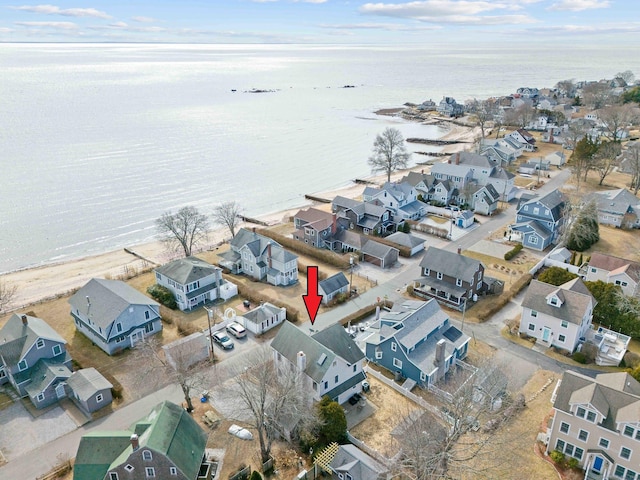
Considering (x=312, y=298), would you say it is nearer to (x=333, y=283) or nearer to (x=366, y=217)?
Result: (x=333, y=283)

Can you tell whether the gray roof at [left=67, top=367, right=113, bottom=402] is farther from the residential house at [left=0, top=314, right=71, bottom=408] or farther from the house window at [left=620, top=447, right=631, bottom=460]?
the house window at [left=620, top=447, right=631, bottom=460]

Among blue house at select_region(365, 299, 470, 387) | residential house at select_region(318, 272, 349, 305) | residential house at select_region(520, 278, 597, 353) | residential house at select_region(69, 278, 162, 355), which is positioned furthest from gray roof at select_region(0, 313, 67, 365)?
residential house at select_region(520, 278, 597, 353)

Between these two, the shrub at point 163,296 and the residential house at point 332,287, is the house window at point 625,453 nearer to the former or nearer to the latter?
the residential house at point 332,287

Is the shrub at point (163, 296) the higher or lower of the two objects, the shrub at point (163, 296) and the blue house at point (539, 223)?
the lower

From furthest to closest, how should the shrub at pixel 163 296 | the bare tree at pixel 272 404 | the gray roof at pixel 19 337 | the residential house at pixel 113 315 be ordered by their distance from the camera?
the shrub at pixel 163 296
the residential house at pixel 113 315
the gray roof at pixel 19 337
the bare tree at pixel 272 404

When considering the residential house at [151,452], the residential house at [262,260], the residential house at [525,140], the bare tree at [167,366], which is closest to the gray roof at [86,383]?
the bare tree at [167,366]

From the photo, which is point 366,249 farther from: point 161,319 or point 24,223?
point 24,223
